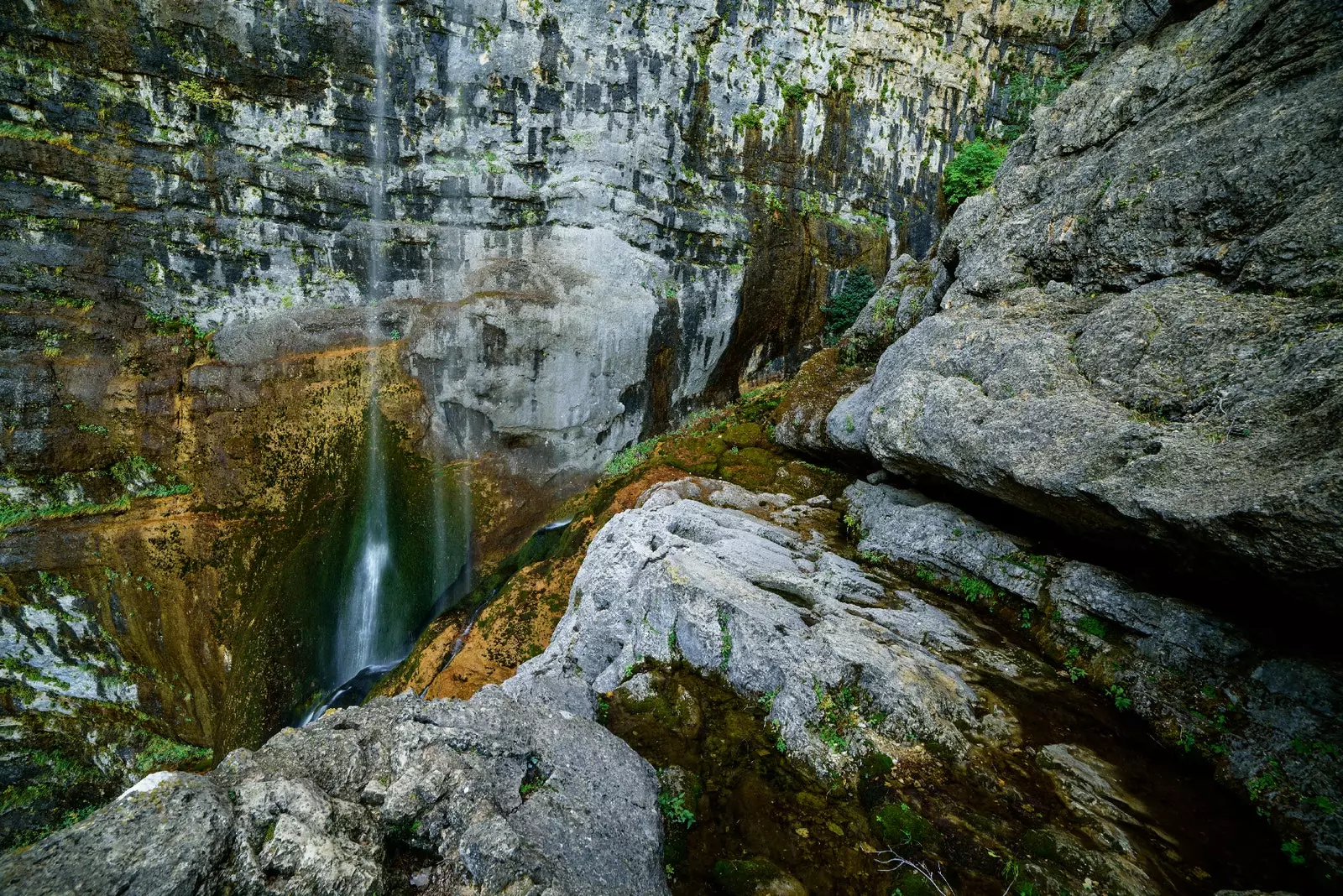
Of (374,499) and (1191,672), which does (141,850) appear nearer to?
(1191,672)

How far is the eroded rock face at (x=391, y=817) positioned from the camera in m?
2.99

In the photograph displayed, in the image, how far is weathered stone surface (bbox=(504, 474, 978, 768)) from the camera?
5121 mm

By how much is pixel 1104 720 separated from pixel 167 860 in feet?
23.4

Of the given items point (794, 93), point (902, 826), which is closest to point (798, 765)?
point (902, 826)

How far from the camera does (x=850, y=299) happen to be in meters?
17.5

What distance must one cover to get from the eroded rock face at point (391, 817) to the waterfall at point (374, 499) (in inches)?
455

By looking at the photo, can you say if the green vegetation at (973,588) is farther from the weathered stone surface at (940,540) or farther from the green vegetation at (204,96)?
the green vegetation at (204,96)

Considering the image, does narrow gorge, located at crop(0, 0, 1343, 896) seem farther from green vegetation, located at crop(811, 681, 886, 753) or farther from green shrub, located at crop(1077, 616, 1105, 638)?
green shrub, located at crop(1077, 616, 1105, 638)

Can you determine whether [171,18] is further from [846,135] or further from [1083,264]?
[1083,264]

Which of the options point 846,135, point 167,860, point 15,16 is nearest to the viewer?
point 167,860

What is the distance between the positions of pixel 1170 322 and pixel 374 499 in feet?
53.0

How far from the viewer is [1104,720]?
5363mm

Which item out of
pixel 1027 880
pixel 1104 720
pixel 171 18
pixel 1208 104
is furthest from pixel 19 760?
pixel 1208 104

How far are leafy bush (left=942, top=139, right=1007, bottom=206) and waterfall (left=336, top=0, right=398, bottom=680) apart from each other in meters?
16.2
